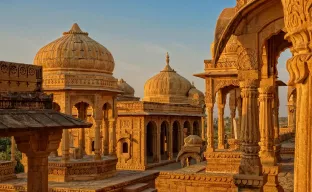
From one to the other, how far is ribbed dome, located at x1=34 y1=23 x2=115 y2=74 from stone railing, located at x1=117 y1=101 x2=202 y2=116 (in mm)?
6462

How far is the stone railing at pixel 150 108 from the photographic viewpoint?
2353cm

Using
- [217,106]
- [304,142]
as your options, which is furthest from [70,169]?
[304,142]

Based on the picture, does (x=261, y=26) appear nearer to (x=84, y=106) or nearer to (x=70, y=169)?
(x=70, y=169)

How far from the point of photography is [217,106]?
17266 mm

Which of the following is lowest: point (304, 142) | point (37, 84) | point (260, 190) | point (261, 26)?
point (260, 190)

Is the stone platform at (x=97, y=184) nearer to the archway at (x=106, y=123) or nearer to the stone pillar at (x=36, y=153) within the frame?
the archway at (x=106, y=123)

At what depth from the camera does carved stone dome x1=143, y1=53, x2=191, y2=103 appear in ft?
98.1

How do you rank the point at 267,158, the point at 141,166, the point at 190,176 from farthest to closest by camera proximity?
the point at 141,166 → the point at 190,176 → the point at 267,158

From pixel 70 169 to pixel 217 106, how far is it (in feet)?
20.9

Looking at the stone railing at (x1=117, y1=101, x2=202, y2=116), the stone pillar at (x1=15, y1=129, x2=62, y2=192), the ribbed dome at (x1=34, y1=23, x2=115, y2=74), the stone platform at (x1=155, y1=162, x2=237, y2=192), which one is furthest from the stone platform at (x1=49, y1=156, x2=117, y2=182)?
the stone pillar at (x1=15, y1=129, x2=62, y2=192)

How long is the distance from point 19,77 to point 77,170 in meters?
9.00

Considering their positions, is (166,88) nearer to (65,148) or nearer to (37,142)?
(65,148)

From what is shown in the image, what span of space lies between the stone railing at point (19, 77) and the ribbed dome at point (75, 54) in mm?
9416

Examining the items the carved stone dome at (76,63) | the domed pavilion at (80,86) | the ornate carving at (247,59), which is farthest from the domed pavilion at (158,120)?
the ornate carving at (247,59)
